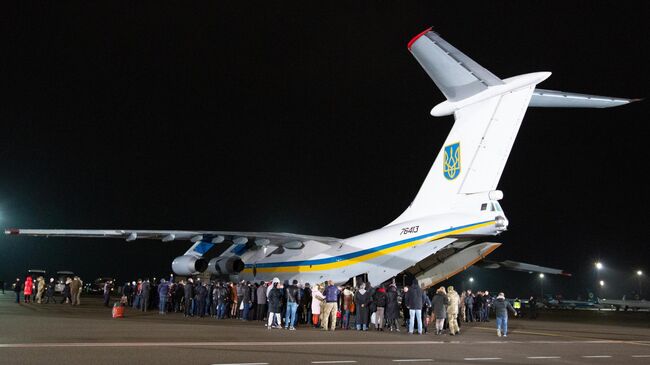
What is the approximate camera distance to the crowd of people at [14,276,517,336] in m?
15.2

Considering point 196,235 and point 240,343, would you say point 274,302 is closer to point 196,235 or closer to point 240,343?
point 240,343

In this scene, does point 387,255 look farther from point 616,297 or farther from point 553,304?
point 616,297

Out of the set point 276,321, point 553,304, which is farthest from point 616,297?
point 276,321

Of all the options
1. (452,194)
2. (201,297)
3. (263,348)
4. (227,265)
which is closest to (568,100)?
(452,194)

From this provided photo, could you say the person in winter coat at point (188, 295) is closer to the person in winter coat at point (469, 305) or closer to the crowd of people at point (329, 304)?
the crowd of people at point (329, 304)

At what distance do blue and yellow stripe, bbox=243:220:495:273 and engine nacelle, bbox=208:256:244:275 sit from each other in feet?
2.09

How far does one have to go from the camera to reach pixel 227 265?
77.2 feet

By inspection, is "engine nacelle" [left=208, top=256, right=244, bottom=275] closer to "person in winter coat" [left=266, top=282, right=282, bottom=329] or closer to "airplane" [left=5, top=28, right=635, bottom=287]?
"airplane" [left=5, top=28, right=635, bottom=287]

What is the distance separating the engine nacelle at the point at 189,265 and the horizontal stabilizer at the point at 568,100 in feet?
43.5

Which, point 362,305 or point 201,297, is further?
point 201,297

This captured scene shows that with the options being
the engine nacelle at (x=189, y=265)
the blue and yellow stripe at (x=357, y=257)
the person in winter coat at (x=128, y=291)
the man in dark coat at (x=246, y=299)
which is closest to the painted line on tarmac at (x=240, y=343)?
the blue and yellow stripe at (x=357, y=257)

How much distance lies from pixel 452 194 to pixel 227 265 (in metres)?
10.9

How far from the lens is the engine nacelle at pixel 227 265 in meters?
23.5

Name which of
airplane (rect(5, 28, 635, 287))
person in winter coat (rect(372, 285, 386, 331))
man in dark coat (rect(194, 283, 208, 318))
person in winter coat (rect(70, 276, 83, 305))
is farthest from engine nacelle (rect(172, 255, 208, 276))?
person in winter coat (rect(372, 285, 386, 331))
